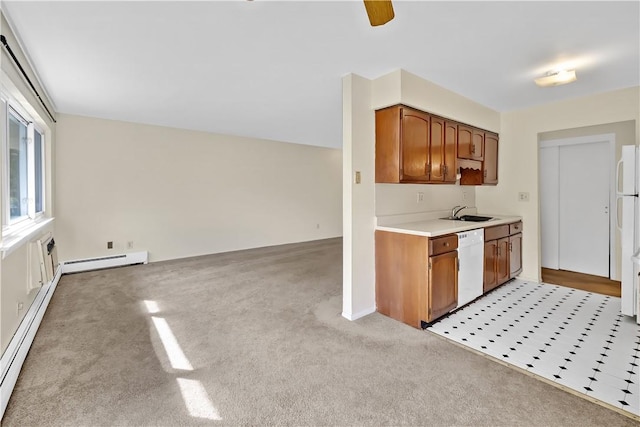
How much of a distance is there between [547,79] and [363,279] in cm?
249

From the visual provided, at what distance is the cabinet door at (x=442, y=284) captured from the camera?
269 cm

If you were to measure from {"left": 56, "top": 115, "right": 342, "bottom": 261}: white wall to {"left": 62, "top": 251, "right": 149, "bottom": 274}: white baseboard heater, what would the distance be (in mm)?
118

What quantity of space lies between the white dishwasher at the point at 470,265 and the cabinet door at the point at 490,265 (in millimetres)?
104

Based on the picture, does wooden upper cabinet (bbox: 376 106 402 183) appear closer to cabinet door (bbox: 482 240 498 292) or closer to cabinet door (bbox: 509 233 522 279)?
cabinet door (bbox: 482 240 498 292)

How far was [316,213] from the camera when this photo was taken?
7.54 meters

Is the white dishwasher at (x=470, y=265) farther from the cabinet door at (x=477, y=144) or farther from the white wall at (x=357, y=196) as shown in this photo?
the cabinet door at (x=477, y=144)

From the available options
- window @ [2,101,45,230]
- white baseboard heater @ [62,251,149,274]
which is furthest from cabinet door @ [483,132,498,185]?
white baseboard heater @ [62,251,149,274]

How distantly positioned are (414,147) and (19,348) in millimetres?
3547

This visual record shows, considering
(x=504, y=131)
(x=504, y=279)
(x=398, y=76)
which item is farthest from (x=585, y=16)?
(x=504, y=279)

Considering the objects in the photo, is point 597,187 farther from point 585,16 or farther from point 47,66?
point 47,66

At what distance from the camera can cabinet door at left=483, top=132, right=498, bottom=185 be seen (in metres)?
4.04

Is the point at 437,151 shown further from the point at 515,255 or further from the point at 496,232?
the point at 515,255

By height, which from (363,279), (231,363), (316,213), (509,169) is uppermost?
(509,169)

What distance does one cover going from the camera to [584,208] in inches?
173
